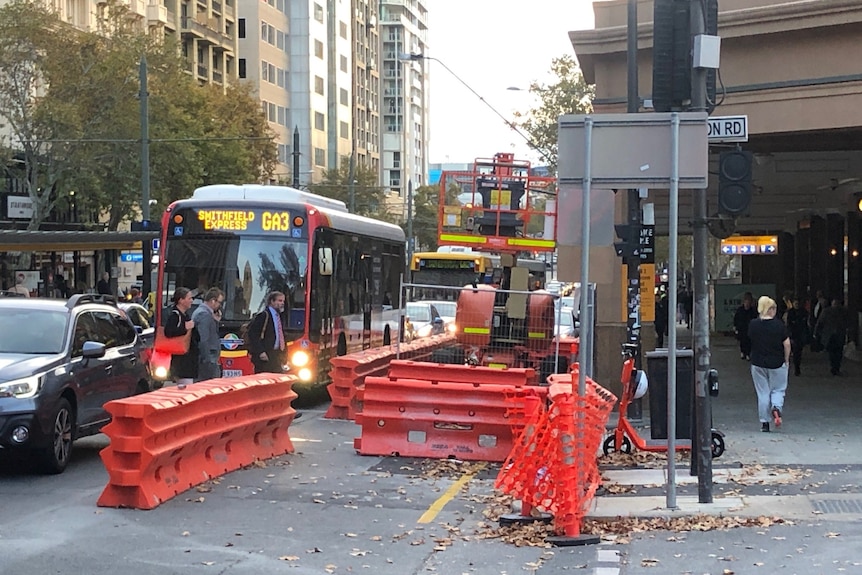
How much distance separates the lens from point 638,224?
17.8 meters

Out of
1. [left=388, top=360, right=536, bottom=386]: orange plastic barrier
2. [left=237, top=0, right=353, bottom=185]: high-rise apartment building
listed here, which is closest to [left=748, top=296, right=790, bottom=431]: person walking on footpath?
[left=388, top=360, right=536, bottom=386]: orange plastic barrier

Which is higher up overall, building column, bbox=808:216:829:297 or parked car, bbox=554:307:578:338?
building column, bbox=808:216:829:297

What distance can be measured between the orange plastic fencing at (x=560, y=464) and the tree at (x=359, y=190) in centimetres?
6547

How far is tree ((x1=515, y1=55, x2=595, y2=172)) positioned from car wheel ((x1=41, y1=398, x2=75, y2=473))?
35.1 metres

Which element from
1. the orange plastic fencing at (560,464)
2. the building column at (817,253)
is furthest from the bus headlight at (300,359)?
the building column at (817,253)

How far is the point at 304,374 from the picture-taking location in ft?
60.7

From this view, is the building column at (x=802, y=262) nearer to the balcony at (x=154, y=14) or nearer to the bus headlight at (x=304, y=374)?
the bus headlight at (x=304, y=374)

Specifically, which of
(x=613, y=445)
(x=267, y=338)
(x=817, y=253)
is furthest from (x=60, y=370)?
(x=817, y=253)

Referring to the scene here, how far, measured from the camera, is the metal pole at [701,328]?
→ 407 inches

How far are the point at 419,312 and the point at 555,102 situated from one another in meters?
23.4

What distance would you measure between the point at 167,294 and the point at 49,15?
2648 centimetres

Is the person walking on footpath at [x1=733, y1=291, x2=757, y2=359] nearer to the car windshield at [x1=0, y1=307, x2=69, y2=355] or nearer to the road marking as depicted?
the road marking

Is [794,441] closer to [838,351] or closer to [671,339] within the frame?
[671,339]

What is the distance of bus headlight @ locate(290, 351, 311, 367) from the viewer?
60.6 feet
